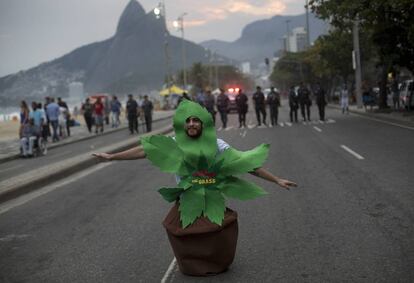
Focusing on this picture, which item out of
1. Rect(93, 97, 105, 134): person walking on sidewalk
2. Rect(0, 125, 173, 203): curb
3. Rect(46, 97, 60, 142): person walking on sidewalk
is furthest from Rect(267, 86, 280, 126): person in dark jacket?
Rect(0, 125, 173, 203): curb

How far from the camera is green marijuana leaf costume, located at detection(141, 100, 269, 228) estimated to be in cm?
501

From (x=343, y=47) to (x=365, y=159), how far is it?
35.1 metres

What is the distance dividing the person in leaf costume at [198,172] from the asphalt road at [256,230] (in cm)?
50

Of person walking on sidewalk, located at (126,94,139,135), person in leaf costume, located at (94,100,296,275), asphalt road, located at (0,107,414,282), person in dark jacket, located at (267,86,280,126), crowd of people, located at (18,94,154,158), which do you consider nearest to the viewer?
person in leaf costume, located at (94,100,296,275)

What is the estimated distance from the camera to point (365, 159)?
13.0 m

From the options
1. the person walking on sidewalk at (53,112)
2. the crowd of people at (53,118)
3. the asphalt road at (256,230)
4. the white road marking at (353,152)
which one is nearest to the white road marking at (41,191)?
the asphalt road at (256,230)

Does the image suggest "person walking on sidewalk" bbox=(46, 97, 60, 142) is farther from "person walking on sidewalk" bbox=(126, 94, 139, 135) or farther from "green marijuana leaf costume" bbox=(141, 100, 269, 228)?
"green marijuana leaf costume" bbox=(141, 100, 269, 228)

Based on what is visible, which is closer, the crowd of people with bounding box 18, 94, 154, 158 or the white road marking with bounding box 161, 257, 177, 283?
the white road marking with bounding box 161, 257, 177, 283

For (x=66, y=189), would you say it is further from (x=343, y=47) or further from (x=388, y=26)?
(x=343, y=47)

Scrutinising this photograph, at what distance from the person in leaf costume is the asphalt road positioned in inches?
19.9

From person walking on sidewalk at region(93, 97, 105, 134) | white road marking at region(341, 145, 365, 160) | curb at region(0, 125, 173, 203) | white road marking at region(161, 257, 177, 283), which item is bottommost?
white road marking at region(341, 145, 365, 160)

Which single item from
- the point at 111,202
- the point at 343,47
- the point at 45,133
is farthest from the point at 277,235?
the point at 343,47

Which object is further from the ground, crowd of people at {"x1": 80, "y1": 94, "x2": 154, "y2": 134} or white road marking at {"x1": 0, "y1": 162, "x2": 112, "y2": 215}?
crowd of people at {"x1": 80, "y1": 94, "x2": 154, "y2": 134}

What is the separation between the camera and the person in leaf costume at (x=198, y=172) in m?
5.00
